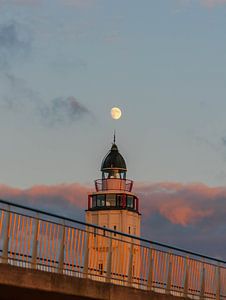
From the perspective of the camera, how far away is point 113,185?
115750 millimetres

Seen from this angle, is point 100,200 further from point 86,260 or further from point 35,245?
point 35,245

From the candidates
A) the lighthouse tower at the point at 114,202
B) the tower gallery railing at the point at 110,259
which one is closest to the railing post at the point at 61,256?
the tower gallery railing at the point at 110,259

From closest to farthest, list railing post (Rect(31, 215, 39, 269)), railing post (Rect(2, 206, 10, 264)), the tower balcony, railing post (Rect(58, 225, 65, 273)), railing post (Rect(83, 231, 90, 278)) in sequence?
railing post (Rect(2, 206, 10, 264))
railing post (Rect(31, 215, 39, 269))
railing post (Rect(58, 225, 65, 273))
railing post (Rect(83, 231, 90, 278))
the tower balcony

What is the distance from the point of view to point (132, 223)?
387 ft

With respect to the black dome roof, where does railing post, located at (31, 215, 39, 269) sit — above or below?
below

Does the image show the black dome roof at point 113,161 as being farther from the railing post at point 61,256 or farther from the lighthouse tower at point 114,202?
the railing post at point 61,256

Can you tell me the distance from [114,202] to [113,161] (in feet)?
17.6

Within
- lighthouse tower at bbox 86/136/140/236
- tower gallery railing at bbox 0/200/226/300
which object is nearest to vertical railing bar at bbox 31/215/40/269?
tower gallery railing at bbox 0/200/226/300

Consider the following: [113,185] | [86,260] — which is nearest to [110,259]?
[86,260]

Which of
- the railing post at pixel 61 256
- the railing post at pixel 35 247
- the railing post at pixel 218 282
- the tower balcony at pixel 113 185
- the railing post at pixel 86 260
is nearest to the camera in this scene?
the railing post at pixel 35 247

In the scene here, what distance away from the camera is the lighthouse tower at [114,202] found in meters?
116

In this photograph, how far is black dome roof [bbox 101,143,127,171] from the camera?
388 feet

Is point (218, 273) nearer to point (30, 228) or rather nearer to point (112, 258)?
point (112, 258)

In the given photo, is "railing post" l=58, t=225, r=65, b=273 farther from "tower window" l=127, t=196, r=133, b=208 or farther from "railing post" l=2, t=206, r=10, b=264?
"tower window" l=127, t=196, r=133, b=208
